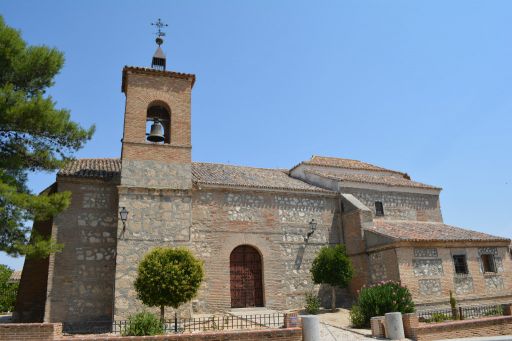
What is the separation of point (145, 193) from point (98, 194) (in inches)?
77.2

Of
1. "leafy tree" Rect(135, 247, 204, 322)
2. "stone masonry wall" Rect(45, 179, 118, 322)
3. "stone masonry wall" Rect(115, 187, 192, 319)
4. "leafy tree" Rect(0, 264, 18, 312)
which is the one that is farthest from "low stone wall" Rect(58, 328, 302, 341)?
"leafy tree" Rect(0, 264, 18, 312)

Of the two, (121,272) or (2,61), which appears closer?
(2,61)

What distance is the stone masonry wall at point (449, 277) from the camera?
51.7 feet

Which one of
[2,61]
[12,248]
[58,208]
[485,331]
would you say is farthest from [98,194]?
[485,331]

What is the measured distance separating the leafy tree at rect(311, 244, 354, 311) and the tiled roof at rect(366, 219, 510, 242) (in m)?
2.01

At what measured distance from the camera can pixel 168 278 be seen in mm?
11523

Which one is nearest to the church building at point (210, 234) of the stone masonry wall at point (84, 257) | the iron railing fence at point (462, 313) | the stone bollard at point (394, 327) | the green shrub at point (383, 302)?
the stone masonry wall at point (84, 257)

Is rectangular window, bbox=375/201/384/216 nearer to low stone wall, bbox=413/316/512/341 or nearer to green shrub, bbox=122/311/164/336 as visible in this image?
low stone wall, bbox=413/316/512/341

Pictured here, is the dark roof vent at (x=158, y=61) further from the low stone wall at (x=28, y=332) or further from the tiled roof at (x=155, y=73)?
the low stone wall at (x=28, y=332)

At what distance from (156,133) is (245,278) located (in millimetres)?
6782

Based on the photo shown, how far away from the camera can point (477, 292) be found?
1698cm

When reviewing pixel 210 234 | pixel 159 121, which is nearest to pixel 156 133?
pixel 159 121

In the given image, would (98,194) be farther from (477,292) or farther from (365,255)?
(477,292)

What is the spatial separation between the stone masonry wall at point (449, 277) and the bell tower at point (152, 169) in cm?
884
